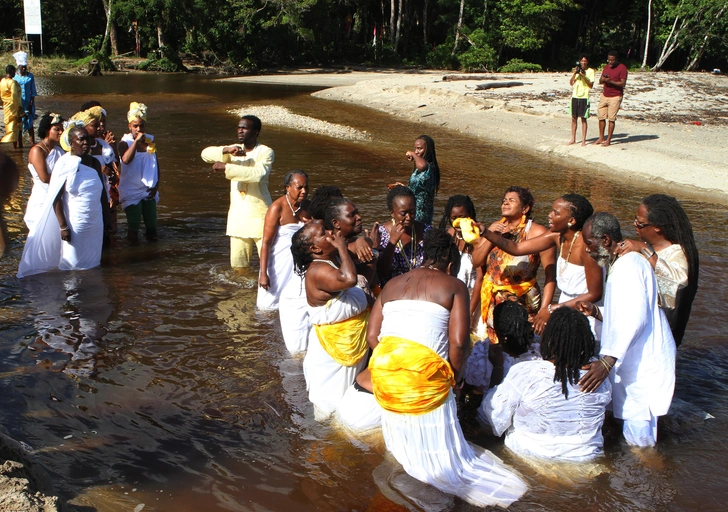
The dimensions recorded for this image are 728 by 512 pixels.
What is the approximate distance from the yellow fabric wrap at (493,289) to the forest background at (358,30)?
113ft

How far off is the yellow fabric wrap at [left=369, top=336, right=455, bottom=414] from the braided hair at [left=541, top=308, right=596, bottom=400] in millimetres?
774

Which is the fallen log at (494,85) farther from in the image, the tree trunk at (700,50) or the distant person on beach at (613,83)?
the tree trunk at (700,50)

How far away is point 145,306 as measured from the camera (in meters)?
7.70

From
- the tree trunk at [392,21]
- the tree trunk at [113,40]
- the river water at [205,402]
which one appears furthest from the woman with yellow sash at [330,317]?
the tree trunk at [113,40]

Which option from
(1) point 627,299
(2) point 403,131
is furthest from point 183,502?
(2) point 403,131

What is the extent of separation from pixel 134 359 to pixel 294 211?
2022 mm

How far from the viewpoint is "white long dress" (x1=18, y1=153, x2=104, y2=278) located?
8070 mm

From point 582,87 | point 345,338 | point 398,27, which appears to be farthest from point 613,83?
point 398,27

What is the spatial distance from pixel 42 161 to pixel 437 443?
6.18 m

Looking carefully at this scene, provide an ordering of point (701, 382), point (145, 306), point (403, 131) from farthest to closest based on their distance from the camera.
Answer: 1. point (403, 131)
2. point (145, 306)
3. point (701, 382)

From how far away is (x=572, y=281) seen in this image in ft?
18.4

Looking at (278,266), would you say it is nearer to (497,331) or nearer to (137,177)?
(497,331)

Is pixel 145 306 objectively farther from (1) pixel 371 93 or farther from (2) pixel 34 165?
(1) pixel 371 93

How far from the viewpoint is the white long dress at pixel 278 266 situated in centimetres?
697
